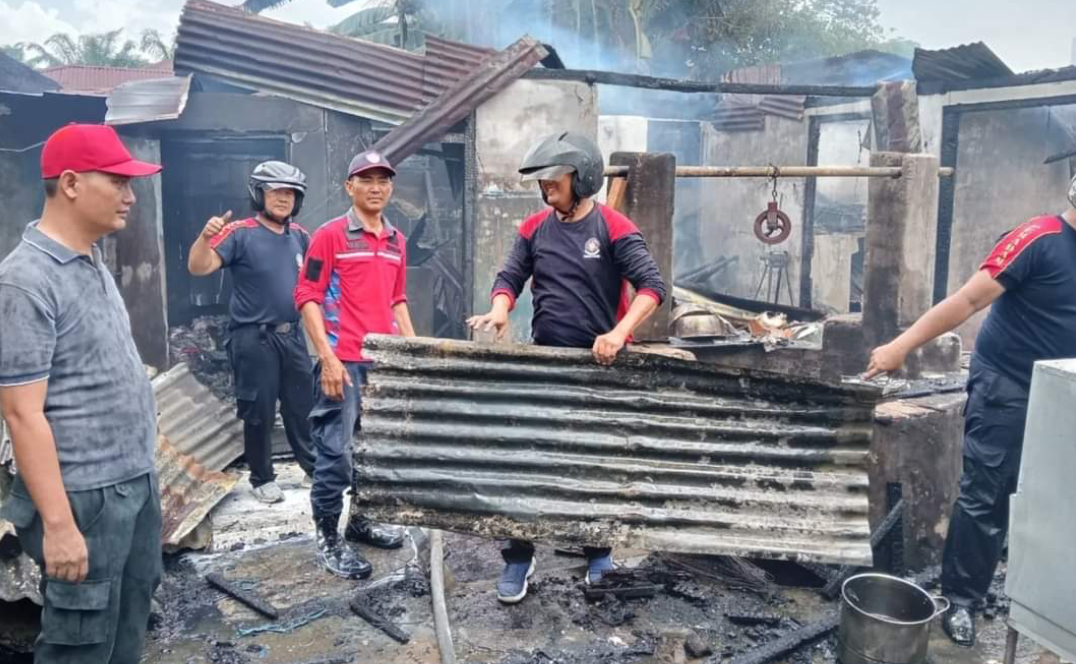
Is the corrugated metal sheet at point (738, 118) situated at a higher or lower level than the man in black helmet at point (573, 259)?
higher

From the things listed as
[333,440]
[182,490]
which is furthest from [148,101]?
[333,440]

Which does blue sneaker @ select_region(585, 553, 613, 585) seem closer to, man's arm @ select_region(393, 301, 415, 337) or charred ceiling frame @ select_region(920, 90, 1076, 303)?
man's arm @ select_region(393, 301, 415, 337)

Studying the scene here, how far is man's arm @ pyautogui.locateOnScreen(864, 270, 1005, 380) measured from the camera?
4.04 m

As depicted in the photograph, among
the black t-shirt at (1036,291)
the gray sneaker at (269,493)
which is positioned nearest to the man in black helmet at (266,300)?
the gray sneaker at (269,493)

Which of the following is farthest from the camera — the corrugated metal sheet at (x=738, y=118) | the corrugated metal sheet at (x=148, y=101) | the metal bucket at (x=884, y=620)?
the corrugated metal sheet at (x=738, y=118)

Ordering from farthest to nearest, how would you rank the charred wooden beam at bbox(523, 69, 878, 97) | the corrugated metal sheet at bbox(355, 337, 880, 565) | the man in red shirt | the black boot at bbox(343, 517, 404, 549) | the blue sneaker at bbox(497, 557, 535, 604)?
the charred wooden beam at bbox(523, 69, 878, 97), the black boot at bbox(343, 517, 404, 549), the man in red shirt, the blue sneaker at bbox(497, 557, 535, 604), the corrugated metal sheet at bbox(355, 337, 880, 565)

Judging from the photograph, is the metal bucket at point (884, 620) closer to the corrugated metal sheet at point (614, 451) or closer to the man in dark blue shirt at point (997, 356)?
the man in dark blue shirt at point (997, 356)

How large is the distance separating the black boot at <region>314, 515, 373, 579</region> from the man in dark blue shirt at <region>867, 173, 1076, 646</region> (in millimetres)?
3154

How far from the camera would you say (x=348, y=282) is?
486 cm

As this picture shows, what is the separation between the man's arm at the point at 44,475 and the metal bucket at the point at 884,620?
3.46m

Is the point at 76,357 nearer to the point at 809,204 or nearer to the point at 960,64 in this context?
the point at 960,64

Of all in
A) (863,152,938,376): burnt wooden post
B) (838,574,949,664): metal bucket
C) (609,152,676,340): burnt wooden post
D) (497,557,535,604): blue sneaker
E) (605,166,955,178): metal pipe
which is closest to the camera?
(838,574,949,664): metal bucket

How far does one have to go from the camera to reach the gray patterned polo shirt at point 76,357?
8.63 ft

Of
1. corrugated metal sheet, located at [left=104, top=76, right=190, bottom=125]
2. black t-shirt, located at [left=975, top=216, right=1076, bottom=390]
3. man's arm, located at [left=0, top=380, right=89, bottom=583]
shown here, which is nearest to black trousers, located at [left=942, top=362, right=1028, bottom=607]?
black t-shirt, located at [left=975, top=216, right=1076, bottom=390]
